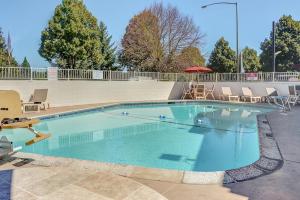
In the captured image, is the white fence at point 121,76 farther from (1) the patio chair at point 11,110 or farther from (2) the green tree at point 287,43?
(2) the green tree at point 287,43

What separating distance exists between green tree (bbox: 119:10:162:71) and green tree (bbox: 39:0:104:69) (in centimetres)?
658

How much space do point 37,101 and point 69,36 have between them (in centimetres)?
612

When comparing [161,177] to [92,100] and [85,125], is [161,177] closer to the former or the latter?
[85,125]

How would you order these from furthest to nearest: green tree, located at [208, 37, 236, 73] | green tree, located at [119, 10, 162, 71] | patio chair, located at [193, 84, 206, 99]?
green tree, located at [208, 37, 236, 73]
green tree, located at [119, 10, 162, 71]
patio chair, located at [193, 84, 206, 99]

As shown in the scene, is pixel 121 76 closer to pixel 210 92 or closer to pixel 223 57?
pixel 210 92

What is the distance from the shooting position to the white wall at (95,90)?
12.1 metres

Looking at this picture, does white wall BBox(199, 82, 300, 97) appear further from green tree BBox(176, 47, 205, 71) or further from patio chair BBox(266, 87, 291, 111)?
green tree BBox(176, 47, 205, 71)

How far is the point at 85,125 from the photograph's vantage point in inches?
366

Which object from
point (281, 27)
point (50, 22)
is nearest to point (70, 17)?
point (50, 22)

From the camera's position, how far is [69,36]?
16.3 m

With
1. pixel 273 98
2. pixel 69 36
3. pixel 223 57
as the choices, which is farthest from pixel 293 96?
pixel 223 57

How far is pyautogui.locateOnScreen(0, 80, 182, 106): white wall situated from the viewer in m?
12.1

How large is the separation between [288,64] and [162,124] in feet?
71.5

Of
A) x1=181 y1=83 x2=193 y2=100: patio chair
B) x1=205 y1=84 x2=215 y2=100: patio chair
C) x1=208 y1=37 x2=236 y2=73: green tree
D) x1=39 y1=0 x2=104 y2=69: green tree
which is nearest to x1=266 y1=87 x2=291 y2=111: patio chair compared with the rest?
x1=205 y1=84 x2=215 y2=100: patio chair
